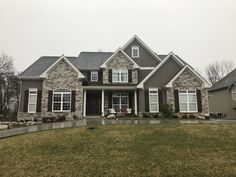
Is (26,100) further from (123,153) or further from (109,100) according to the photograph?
(123,153)

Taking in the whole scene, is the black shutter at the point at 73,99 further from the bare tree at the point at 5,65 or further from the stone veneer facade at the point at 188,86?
the bare tree at the point at 5,65

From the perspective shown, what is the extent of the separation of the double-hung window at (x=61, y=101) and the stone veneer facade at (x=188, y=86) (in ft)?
32.4

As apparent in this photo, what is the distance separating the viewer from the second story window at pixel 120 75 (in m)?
23.4

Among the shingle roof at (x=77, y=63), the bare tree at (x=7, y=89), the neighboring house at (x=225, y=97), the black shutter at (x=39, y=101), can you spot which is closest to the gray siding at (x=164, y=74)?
the shingle roof at (x=77, y=63)

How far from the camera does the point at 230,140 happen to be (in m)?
10.3

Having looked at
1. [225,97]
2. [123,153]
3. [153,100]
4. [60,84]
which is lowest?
[123,153]

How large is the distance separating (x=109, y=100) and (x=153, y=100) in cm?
488

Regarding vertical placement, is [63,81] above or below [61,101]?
above

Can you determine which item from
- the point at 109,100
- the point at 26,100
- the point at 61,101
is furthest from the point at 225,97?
the point at 26,100

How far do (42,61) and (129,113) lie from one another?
1232cm

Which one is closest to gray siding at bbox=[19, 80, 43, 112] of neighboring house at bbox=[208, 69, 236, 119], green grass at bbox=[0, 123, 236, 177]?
green grass at bbox=[0, 123, 236, 177]

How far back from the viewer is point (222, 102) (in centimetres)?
3105

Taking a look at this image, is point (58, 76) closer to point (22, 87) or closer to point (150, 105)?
point (22, 87)

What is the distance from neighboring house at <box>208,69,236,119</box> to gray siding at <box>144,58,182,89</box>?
12.1 metres
